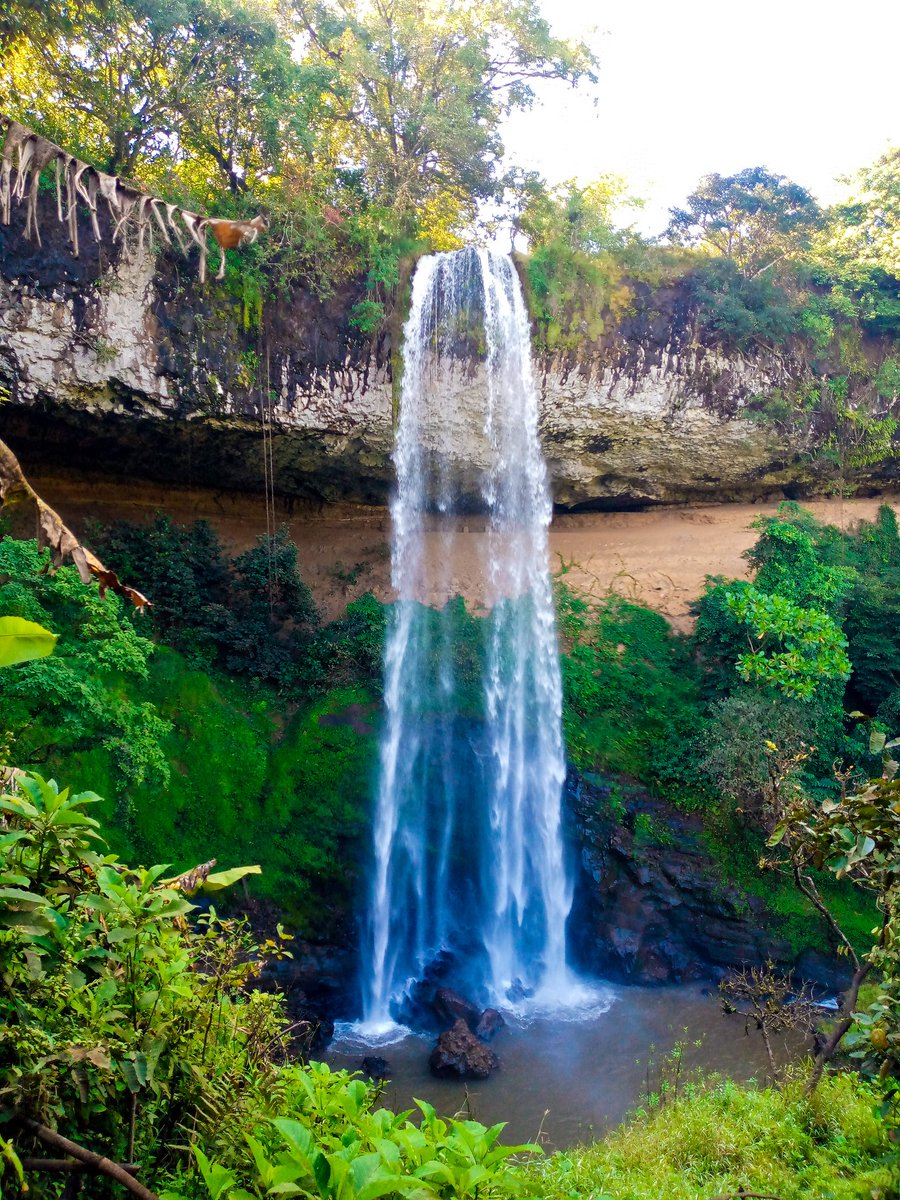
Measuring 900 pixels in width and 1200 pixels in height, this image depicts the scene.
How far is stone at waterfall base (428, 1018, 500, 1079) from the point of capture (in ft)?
28.9

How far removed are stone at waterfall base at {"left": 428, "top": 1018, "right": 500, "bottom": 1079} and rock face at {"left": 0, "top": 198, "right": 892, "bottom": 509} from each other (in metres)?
9.12

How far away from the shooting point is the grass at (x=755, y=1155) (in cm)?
393

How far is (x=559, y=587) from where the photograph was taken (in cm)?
1599

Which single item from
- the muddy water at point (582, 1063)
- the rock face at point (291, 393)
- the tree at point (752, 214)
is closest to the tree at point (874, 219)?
the tree at point (752, 214)

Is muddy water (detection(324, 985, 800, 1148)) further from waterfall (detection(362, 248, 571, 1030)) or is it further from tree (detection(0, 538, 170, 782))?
tree (detection(0, 538, 170, 782))

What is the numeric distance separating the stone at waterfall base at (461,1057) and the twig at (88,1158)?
760 cm

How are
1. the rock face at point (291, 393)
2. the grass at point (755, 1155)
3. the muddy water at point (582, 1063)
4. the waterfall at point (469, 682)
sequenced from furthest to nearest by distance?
1. the waterfall at point (469, 682)
2. the rock face at point (291, 393)
3. the muddy water at point (582, 1063)
4. the grass at point (755, 1155)

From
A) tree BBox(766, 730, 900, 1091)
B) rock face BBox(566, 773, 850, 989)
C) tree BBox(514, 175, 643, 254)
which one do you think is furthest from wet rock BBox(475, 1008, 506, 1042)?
tree BBox(514, 175, 643, 254)

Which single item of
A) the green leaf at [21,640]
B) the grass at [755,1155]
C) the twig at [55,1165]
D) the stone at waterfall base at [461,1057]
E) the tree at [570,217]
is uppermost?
the tree at [570,217]

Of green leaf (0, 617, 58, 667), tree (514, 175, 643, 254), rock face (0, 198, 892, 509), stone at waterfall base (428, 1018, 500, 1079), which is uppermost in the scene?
tree (514, 175, 643, 254)

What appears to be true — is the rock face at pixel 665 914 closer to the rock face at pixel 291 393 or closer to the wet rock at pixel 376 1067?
the wet rock at pixel 376 1067

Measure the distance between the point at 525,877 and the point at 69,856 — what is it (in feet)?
34.0

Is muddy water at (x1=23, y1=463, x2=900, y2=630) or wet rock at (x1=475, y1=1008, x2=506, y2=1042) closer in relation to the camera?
wet rock at (x1=475, y1=1008, x2=506, y2=1042)

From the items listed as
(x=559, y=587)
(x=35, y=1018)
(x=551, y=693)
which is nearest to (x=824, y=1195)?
(x=35, y=1018)
